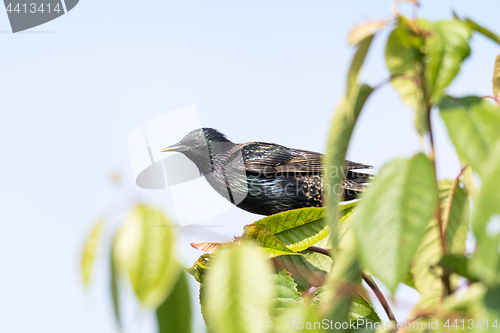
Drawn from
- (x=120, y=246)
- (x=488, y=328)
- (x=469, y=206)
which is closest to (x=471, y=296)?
(x=488, y=328)

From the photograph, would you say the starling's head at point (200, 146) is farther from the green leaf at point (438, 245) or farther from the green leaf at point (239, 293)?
the green leaf at point (239, 293)

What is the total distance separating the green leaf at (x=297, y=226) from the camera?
1597mm

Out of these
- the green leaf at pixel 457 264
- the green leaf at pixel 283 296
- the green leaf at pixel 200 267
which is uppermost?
the green leaf at pixel 457 264

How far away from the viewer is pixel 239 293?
0.56 metres

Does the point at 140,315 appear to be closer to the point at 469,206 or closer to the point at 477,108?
the point at 477,108

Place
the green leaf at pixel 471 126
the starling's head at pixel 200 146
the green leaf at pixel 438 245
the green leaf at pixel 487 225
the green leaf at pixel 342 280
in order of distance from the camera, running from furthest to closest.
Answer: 1. the starling's head at pixel 200 146
2. the green leaf at pixel 438 245
3. the green leaf at pixel 342 280
4. the green leaf at pixel 471 126
5. the green leaf at pixel 487 225

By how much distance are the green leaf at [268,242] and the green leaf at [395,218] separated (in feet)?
2.21

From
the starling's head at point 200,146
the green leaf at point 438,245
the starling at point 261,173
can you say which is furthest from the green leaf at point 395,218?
the starling's head at point 200,146

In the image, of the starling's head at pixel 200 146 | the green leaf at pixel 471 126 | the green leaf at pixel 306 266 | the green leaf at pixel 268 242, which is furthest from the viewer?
the starling's head at pixel 200 146

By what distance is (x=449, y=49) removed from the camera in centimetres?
62

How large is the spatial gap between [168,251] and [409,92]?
0.55m

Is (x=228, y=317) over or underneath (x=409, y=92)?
underneath

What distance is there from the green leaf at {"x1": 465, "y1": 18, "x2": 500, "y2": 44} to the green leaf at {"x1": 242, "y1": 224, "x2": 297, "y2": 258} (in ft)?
2.45

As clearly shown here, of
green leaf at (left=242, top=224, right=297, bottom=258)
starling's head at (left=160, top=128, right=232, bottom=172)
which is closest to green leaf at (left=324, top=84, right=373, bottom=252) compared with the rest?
green leaf at (left=242, top=224, right=297, bottom=258)
